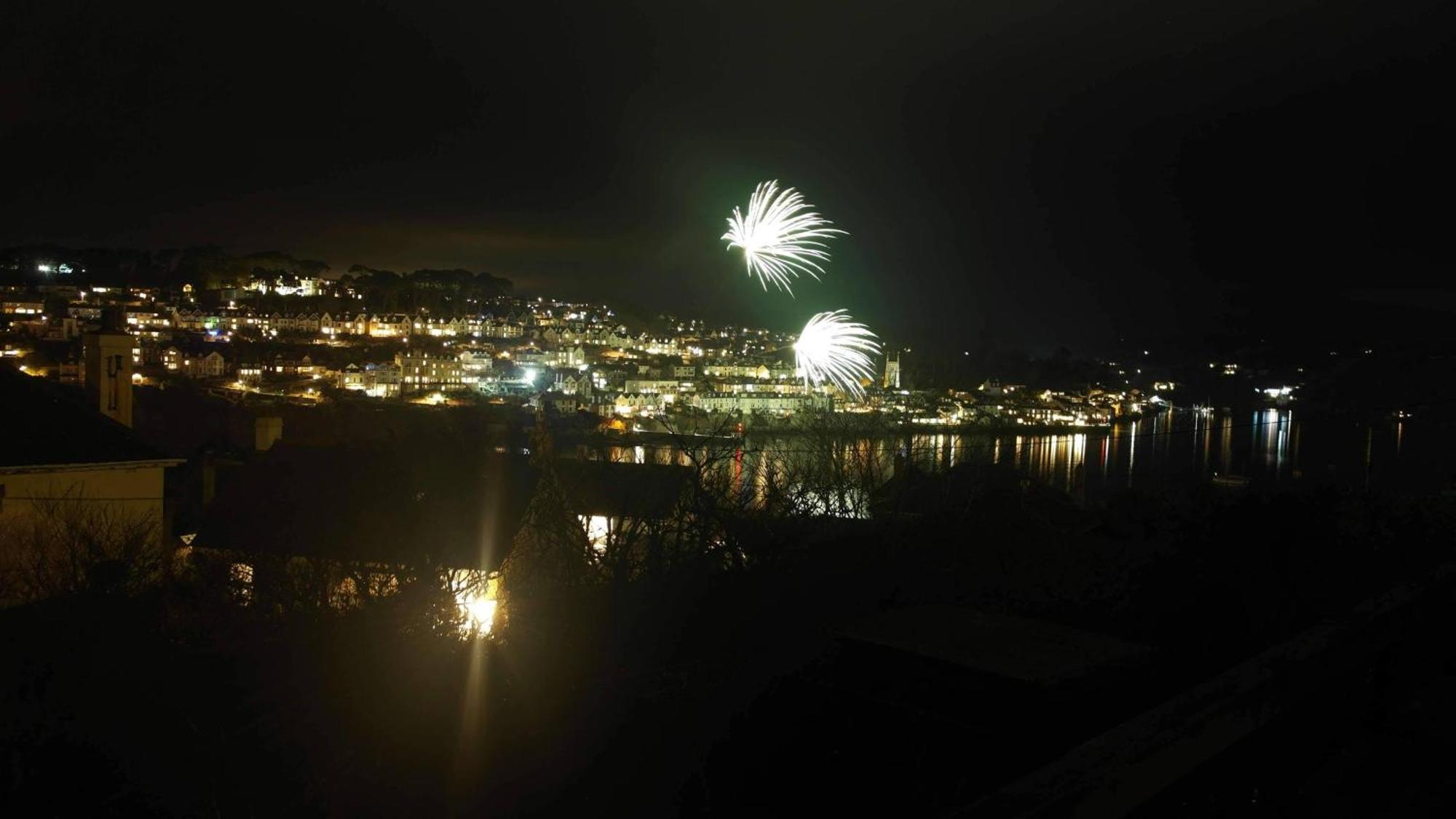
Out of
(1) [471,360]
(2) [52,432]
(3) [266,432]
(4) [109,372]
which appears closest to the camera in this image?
(2) [52,432]

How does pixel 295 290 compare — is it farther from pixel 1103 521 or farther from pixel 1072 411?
pixel 1103 521

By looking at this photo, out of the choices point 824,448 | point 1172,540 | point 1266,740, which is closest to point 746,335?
point 824,448

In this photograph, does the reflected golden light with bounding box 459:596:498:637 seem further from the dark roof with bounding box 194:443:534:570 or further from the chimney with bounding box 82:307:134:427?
the chimney with bounding box 82:307:134:427

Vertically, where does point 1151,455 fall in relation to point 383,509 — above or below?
below

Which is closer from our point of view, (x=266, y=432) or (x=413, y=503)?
(x=413, y=503)

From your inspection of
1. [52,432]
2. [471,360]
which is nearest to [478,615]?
[52,432]

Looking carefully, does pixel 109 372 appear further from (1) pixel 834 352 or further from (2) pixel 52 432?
(1) pixel 834 352

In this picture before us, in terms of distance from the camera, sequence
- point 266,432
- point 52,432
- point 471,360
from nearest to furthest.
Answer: point 52,432, point 266,432, point 471,360
